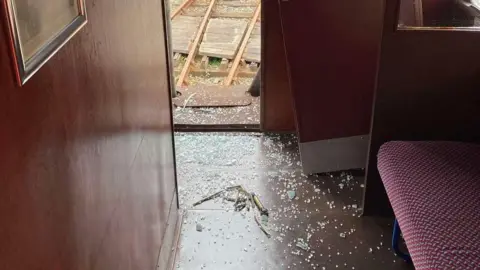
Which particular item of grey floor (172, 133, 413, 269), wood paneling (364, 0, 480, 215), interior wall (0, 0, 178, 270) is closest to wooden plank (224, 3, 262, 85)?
grey floor (172, 133, 413, 269)

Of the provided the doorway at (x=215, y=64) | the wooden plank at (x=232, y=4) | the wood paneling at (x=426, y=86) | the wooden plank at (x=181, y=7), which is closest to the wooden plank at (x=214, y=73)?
the doorway at (x=215, y=64)

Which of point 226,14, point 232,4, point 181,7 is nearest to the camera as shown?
point 226,14

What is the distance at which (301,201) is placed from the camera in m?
2.55

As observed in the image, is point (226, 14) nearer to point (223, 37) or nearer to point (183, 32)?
point (183, 32)

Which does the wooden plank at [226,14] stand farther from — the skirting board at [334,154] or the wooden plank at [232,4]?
the skirting board at [334,154]

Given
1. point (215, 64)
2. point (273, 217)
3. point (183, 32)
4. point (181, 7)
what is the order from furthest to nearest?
1. point (181, 7)
2. point (183, 32)
3. point (215, 64)
4. point (273, 217)

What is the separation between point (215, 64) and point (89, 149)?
3.61 metres

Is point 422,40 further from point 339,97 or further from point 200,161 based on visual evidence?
point 200,161

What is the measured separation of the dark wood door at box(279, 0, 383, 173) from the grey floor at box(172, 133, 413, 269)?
151 mm

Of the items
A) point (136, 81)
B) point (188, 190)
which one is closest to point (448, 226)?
point (136, 81)

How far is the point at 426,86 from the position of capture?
2096 mm

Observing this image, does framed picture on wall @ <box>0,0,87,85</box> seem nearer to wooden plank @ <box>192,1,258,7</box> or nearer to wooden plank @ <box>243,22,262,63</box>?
wooden plank @ <box>243,22,262,63</box>

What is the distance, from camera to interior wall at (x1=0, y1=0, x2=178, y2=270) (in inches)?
30.3

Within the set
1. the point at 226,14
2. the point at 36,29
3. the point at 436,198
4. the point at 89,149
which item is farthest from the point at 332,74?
the point at 226,14
